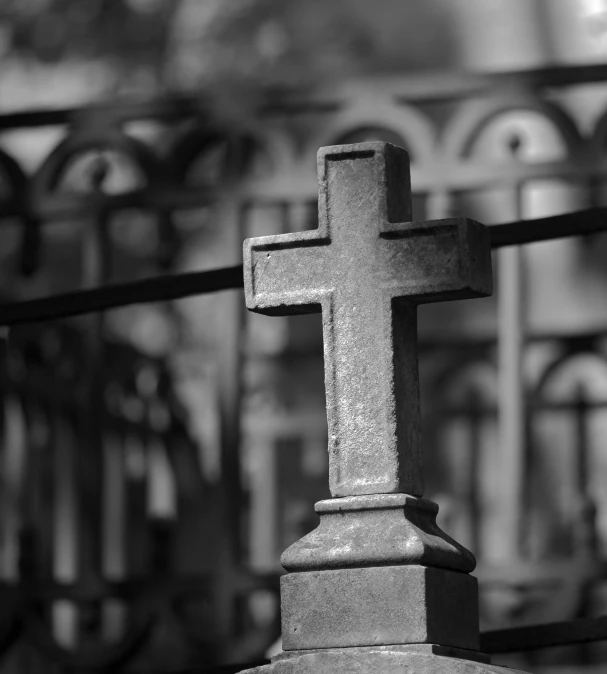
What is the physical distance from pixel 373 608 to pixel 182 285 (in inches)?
26.5

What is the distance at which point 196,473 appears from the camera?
229 inches

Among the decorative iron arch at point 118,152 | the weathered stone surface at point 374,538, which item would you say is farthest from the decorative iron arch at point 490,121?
the weathered stone surface at point 374,538

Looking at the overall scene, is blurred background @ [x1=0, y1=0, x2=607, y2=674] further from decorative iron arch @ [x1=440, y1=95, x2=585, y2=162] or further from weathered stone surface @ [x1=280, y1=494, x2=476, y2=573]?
weathered stone surface @ [x1=280, y1=494, x2=476, y2=573]

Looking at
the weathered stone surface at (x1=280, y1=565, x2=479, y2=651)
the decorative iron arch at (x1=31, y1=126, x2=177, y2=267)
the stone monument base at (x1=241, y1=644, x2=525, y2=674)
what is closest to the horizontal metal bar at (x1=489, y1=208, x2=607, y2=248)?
the weathered stone surface at (x1=280, y1=565, x2=479, y2=651)

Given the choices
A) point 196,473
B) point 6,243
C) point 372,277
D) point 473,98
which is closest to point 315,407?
point 196,473

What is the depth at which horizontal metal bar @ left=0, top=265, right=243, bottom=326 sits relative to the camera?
2523 millimetres

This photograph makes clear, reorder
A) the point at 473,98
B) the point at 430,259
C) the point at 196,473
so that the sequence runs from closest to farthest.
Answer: the point at 430,259 < the point at 473,98 < the point at 196,473

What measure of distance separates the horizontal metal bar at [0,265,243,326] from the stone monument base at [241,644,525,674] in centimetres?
65

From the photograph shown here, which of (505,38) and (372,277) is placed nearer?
(372,277)

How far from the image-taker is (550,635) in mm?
2514

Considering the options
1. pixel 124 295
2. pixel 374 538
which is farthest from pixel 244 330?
pixel 374 538

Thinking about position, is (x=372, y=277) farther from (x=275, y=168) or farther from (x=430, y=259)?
(x=275, y=168)

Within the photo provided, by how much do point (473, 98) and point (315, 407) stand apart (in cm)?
258

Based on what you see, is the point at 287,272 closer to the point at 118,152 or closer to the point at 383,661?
the point at 383,661
